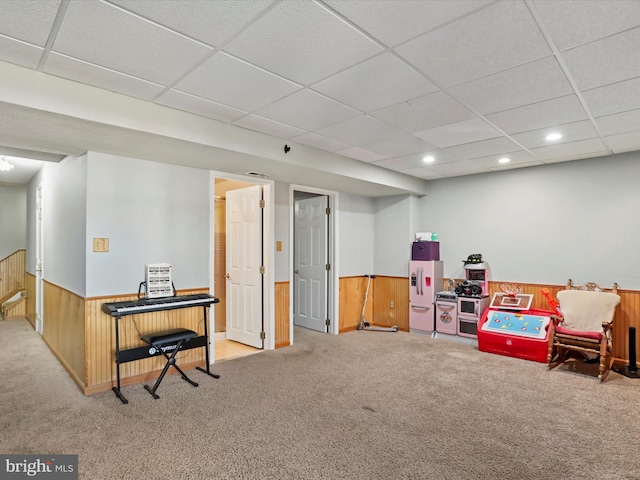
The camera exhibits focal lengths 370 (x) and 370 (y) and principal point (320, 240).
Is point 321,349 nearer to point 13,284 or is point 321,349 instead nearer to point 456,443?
point 456,443

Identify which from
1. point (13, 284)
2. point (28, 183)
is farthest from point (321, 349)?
point (13, 284)

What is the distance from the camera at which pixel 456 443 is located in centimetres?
259

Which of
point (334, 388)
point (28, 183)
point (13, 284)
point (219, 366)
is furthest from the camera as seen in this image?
point (13, 284)

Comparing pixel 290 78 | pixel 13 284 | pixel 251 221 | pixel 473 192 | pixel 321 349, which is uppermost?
pixel 290 78

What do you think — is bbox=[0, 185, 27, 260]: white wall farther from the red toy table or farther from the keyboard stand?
the red toy table

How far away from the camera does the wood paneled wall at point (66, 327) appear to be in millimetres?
3598

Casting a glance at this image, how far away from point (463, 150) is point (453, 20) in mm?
2629

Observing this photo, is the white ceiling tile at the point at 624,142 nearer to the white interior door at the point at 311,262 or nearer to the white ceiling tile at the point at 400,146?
the white ceiling tile at the point at 400,146

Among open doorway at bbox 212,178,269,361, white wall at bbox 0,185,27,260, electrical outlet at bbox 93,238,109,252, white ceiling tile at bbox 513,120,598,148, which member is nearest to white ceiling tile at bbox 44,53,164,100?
electrical outlet at bbox 93,238,109,252

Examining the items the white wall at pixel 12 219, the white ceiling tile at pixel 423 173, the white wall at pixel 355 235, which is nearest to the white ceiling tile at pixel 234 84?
the white ceiling tile at pixel 423 173

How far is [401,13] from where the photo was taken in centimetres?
182

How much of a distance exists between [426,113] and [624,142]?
2504 millimetres

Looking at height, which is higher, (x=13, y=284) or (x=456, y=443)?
(x=13, y=284)

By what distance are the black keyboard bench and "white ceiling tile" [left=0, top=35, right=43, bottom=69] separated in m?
2.31
